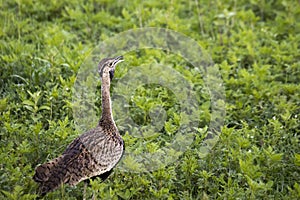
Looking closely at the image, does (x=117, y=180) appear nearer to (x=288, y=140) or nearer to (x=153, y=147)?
(x=153, y=147)

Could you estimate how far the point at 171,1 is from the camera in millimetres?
8391

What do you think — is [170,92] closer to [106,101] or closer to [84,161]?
[106,101]

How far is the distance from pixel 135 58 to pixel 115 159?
2.43m

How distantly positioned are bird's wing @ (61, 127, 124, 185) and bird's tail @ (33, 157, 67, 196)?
0.05 meters

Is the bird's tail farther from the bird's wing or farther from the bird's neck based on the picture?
the bird's neck

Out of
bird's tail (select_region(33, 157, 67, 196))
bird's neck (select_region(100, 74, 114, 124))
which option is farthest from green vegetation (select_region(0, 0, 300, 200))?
bird's neck (select_region(100, 74, 114, 124))

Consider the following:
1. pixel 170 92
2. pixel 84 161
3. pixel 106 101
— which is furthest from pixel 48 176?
pixel 170 92

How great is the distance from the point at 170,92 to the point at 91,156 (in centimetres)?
200

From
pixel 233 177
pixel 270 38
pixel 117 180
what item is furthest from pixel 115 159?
pixel 270 38

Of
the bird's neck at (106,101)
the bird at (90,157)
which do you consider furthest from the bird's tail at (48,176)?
the bird's neck at (106,101)

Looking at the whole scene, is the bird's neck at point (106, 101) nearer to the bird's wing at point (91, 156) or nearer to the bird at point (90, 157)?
the bird at point (90, 157)

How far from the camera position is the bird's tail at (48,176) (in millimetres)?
4797

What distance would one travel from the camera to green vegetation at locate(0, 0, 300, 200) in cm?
515

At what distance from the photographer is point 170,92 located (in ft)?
22.1
